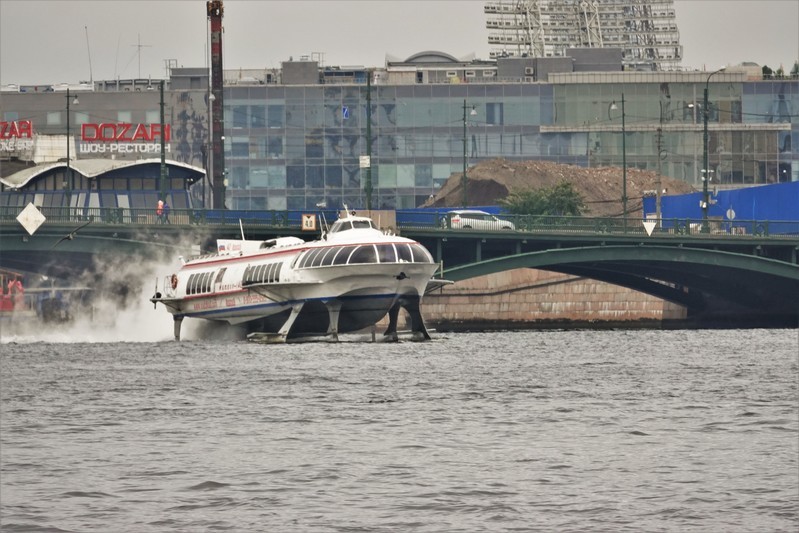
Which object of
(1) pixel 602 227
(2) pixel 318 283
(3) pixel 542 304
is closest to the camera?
(2) pixel 318 283

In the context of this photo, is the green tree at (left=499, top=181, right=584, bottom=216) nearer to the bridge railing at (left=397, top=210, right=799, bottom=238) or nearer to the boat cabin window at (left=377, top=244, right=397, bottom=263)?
the bridge railing at (left=397, top=210, right=799, bottom=238)

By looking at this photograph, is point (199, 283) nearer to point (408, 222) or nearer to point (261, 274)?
point (261, 274)

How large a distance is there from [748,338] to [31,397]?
1876 inches

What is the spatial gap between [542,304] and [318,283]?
38.7 meters

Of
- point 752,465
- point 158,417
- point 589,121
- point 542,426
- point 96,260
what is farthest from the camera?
point 589,121

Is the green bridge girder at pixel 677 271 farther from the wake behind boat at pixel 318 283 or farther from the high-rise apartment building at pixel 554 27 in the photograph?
the high-rise apartment building at pixel 554 27

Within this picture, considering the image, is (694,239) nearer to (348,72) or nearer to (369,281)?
(369,281)

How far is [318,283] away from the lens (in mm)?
73000

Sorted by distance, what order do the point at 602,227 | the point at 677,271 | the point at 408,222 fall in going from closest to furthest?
the point at 408,222, the point at 602,227, the point at 677,271

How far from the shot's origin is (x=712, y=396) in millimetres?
45062

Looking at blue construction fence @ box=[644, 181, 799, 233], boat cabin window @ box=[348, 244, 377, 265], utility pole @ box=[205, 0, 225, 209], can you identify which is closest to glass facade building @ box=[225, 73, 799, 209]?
utility pole @ box=[205, 0, 225, 209]

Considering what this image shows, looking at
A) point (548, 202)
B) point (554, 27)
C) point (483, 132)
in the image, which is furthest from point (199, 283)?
point (554, 27)

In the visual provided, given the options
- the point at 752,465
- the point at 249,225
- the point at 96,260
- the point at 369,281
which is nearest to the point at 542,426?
the point at 752,465

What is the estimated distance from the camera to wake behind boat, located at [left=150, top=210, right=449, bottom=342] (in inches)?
2847
